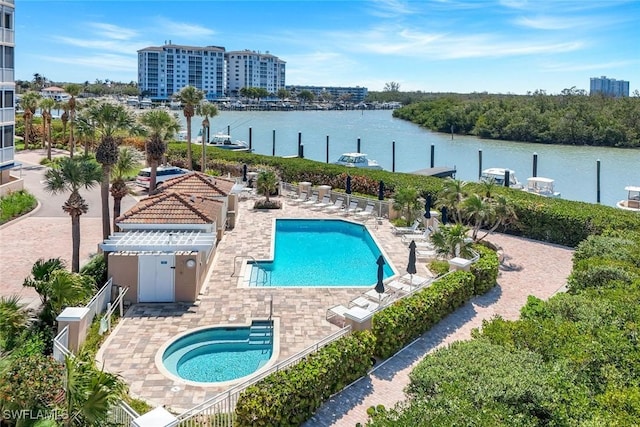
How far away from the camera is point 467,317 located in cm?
1386

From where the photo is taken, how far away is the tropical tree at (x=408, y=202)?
75.5ft

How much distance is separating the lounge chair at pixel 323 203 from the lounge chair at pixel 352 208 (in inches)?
50.0

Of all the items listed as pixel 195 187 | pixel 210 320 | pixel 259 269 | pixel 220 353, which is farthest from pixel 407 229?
pixel 220 353

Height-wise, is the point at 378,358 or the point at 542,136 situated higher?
the point at 542,136

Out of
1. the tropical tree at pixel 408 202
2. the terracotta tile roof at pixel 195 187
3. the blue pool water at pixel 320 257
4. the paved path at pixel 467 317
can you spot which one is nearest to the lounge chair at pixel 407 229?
the tropical tree at pixel 408 202

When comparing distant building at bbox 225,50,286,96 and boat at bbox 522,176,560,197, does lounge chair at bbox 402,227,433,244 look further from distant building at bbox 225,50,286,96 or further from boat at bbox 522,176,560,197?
distant building at bbox 225,50,286,96

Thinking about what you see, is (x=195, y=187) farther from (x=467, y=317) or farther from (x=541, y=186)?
(x=541, y=186)

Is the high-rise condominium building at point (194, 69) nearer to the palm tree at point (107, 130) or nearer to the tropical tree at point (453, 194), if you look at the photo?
the tropical tree at point (453, 194)

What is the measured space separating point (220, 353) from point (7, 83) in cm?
2114

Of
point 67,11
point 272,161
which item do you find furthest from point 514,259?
point 67,11

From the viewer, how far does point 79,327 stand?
10.9m

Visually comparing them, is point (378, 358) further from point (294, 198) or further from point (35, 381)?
point (294, 198)

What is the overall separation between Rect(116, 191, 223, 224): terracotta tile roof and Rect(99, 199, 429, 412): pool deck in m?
1.92

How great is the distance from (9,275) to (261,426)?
441 inches
